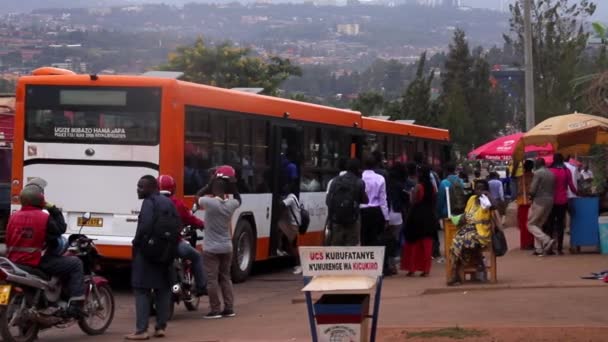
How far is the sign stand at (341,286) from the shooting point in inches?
335

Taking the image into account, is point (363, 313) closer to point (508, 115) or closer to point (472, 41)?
point (508, 115)

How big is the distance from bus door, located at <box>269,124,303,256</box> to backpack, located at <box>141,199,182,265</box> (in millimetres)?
7586

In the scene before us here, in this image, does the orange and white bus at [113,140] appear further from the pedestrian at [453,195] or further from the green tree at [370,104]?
the green tree at [370,104]

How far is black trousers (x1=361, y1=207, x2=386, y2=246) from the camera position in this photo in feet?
54.6

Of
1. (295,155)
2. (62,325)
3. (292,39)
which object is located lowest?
(62,325)

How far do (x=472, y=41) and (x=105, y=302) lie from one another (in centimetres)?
14566

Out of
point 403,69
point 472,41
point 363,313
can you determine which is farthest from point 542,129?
point 472,41

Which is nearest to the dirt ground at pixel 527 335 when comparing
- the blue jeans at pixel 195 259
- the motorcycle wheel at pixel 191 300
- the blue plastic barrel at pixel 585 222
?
the blue jeans at pixel 195 259

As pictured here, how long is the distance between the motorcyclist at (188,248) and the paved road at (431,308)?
1.59 ft

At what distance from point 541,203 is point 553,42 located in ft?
85.0

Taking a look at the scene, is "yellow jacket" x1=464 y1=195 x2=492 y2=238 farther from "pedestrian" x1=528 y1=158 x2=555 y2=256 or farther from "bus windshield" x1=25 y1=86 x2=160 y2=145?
"bus windshield" x1=25 y1=86 x2=160 y2=145

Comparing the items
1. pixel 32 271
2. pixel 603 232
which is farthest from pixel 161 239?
pixel 603 232

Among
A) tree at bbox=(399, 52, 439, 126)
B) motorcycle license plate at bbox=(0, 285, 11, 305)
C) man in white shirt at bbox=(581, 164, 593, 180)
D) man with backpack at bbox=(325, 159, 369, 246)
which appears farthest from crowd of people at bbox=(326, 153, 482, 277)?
tree at bbox=(399, 52, 439, 126)

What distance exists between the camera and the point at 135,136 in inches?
619
